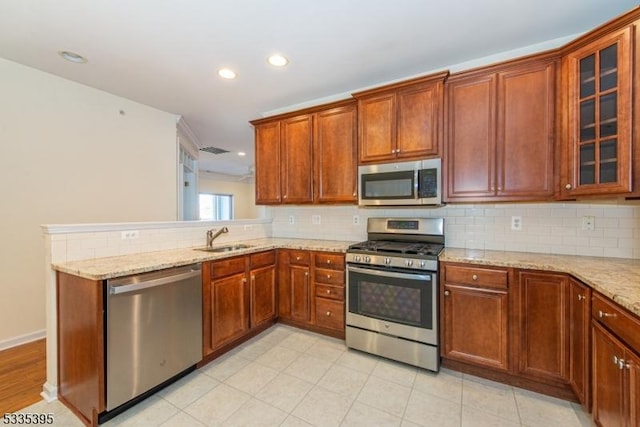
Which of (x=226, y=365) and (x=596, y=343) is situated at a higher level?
(x=596, y=343)

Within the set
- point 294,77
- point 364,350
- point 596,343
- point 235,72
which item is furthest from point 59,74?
point 596,343

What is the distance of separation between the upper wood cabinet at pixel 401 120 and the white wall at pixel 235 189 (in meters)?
6.73

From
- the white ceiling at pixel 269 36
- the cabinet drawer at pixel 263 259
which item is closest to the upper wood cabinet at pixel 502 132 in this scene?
the white ceiling at pixel 269 36

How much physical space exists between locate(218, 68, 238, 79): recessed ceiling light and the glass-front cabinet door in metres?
2.73

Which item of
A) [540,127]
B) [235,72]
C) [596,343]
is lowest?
[596,343]

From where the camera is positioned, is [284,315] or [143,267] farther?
[284,315]

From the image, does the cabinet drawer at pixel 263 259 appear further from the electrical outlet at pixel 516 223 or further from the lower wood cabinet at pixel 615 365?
the lower wood cabinet at pixel 615 365

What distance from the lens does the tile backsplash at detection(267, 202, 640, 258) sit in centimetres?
213

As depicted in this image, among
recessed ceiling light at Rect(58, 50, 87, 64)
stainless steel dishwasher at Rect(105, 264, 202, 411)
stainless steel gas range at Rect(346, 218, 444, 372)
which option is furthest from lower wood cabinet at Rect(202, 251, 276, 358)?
recessed ceiling light at Rect(58, 50, 87, 64)

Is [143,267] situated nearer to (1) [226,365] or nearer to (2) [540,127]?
(1) [226,365]

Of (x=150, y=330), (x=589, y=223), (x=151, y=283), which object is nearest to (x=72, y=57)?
(x=151, y=283)

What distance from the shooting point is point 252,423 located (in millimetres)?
1735

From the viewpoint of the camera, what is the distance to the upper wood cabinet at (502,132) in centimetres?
213

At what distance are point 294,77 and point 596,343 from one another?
9.92 feet
